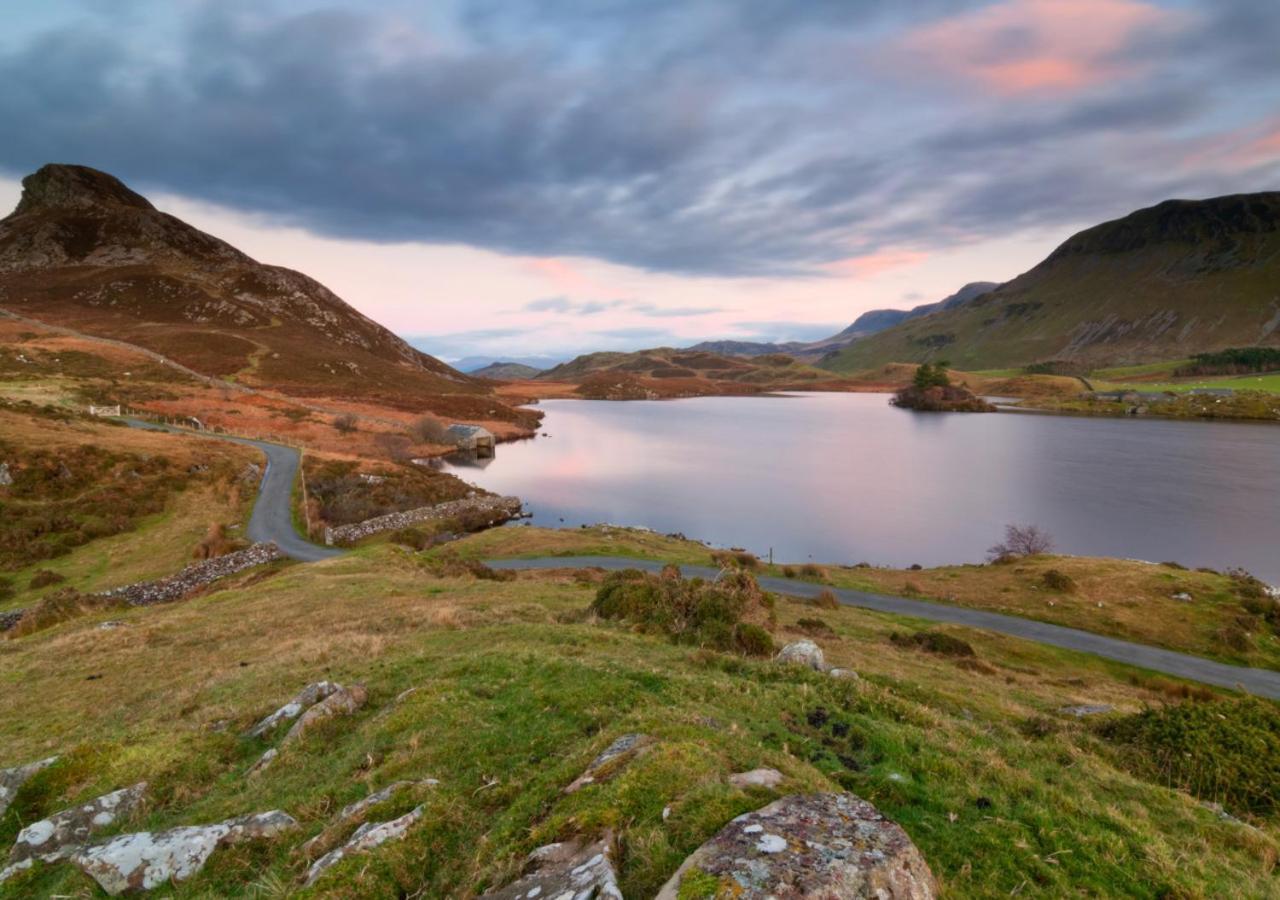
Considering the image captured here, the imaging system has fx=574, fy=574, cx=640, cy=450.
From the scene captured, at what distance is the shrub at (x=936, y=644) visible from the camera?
27552mm

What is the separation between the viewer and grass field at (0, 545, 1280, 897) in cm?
638

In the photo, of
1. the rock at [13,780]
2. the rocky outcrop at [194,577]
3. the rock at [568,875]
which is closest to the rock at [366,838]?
the rock at [568,875]

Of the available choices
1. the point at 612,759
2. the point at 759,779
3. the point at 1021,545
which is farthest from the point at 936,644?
the point at 1021,545

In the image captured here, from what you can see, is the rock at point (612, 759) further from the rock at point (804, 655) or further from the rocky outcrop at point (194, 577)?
the rocky outcrop at point (194, 577)

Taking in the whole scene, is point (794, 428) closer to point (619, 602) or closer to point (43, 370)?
point (619, 602)

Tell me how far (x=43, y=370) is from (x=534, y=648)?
119 m

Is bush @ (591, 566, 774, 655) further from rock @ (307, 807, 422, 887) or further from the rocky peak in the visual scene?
the rocky peak

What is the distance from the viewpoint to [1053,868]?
6.43 metres

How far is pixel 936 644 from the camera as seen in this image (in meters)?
28.1

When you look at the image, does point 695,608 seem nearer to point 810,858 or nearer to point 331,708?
point 331,708

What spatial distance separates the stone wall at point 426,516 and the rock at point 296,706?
36.9m

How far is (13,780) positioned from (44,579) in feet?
118

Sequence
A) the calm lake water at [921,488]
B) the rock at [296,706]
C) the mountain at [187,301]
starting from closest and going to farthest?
the rock at [296,706], the calm lake water at [921,488], the mountain at [187,301]

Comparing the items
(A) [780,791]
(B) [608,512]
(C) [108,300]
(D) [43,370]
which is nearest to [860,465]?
(B) [608,512]
